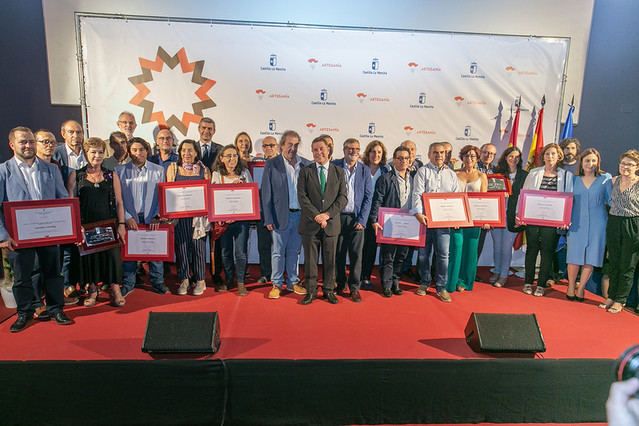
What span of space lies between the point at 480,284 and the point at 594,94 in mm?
3650

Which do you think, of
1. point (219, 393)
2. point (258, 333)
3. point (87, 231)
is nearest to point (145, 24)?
point (87, 231)

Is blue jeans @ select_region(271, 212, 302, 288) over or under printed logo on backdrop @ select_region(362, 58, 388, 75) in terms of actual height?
under

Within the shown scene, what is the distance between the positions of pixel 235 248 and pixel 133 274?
1086mm

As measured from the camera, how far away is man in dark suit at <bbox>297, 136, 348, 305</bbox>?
381 centimetres

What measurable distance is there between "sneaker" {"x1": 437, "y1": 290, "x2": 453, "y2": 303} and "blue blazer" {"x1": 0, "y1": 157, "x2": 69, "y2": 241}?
3742mm

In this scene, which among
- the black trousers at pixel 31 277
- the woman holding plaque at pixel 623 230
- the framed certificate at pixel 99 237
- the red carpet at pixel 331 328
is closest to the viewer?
the red carpet at pixel 331 328

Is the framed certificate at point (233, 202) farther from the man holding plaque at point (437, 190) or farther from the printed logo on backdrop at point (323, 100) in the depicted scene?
the printed logo on backdrop at point (323, 100)

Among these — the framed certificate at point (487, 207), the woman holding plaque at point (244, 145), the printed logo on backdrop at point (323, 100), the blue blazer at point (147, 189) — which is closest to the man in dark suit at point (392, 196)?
the framed certificate at point (487, 207)

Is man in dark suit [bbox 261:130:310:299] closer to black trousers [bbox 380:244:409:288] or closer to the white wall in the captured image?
black trousers [bbox 380:244:409:288]

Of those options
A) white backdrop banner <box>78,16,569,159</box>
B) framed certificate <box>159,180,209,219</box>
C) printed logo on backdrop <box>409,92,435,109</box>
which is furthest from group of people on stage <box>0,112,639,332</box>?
printed logo on backdrop <box>409,92,435,109</box>

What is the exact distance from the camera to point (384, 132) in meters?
5.63

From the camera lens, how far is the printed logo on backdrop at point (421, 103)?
18.3 feet

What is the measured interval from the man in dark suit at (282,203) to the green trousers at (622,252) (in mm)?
3136

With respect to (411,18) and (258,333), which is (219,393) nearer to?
(258,333)
